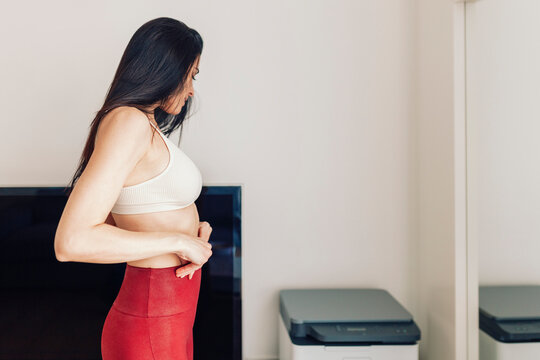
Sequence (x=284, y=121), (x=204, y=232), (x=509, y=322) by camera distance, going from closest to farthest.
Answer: (x=204, y=232) < (x=509, y=322) < (x=284, y=121)

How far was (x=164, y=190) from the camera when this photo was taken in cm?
103

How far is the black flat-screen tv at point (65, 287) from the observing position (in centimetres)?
164

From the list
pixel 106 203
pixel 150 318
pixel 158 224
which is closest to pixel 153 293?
pixel 150 318

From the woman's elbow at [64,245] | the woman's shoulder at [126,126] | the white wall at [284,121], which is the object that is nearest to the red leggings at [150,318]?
the woman's elbow at [64,245]

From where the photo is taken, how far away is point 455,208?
156 centimetres

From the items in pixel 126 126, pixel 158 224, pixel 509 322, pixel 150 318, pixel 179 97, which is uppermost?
pixel 179 97

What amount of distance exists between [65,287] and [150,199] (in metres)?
0.87

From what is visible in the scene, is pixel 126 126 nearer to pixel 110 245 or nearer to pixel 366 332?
pixel 110 245

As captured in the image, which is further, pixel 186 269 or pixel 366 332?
pixel 366 332

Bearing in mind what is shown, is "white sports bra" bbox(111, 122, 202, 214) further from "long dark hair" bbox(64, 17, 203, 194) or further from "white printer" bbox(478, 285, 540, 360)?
"white printer" bbox(478, 285, 540, 360)

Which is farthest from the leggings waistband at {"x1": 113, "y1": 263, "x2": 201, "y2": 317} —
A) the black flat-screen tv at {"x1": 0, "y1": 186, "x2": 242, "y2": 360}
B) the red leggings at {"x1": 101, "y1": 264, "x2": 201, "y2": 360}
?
the black flat-screen tv at {"x1": 0, "y1": 186, "x2": 242, "y2": 360}

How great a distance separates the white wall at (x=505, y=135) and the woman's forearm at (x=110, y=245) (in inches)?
39.3

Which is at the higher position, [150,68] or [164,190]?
[150,68]

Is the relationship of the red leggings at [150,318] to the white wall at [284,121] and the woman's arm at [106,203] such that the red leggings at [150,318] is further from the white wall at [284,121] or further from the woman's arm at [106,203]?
the white wall at [284,121]
